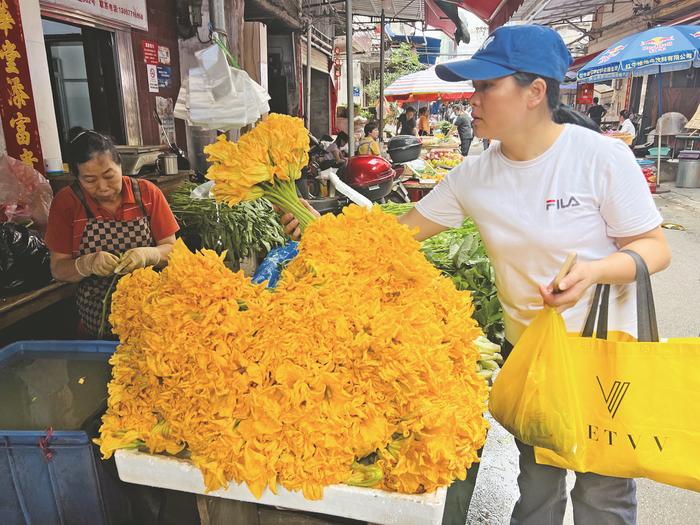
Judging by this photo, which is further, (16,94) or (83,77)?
(83,77)

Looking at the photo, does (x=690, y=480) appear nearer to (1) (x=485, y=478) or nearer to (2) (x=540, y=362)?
(2) (x=540, y=362)

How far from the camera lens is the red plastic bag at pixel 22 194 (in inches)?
127

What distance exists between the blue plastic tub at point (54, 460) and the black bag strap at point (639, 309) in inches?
61.0

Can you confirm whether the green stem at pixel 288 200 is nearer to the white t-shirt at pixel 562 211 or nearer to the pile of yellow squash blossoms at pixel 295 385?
the pile of yellow squash blossoms at pixel 295 385

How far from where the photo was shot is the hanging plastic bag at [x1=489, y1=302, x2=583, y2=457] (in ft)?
4.75

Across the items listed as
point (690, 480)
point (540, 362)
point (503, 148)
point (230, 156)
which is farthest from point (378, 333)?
point (690, 480)

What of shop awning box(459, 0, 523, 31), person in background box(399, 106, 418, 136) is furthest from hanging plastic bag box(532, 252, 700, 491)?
person in background box(399, 106, 418, 136)


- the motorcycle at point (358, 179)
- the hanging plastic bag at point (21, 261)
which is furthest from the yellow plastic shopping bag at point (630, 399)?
the hanging plastic bag at point (21, 261)

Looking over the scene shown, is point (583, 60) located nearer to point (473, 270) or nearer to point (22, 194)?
point (473, 270)

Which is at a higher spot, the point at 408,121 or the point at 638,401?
the point at 408,121

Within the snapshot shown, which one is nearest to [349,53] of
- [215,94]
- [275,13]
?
[215,94]

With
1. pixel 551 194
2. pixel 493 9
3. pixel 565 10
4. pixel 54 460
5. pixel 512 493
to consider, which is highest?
pixel 565 10

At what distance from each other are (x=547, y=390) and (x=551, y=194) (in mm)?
636

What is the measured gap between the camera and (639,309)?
156cm
